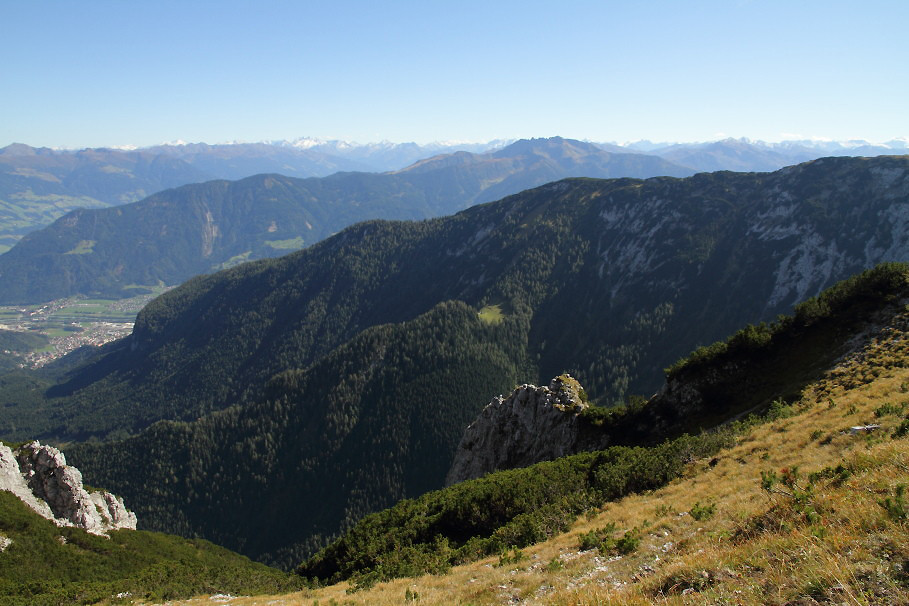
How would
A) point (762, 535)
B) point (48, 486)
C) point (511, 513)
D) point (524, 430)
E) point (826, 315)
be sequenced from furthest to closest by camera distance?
point (48, 486)
point (524, 430)
point (826, 315)
point (511, 513)
point (762, 535)

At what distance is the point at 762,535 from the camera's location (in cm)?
1564

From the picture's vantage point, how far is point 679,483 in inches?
1201

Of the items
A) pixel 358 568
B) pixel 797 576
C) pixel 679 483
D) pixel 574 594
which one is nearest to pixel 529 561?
pixel 574 594

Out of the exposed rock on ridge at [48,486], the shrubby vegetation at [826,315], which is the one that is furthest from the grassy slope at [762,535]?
the exposed rock on ridge at [48,486]

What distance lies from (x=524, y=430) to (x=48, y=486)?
316 ft

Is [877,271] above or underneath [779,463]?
above

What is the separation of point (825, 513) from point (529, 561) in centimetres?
1423

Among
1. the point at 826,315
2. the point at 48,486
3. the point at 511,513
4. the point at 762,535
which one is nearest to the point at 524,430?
the point at 511,513

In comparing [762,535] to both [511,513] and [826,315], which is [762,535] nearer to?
[511,513]

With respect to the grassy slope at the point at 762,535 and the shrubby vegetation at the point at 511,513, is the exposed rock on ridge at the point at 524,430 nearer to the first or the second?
the shrubby vegetation at the point at 511,513

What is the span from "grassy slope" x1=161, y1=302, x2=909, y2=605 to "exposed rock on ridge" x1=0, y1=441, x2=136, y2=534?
80.6m

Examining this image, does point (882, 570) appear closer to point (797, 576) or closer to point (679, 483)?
point (797, 576)

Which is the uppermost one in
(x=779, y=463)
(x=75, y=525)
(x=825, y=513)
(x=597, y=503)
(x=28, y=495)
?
(x=825, y=513)

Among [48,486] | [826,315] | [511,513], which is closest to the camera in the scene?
[511,513]
